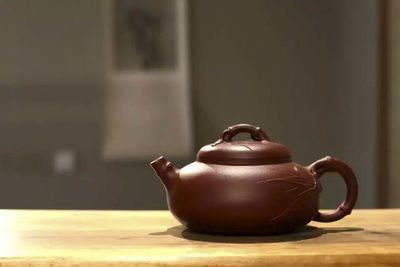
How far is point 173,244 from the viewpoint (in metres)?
0.88

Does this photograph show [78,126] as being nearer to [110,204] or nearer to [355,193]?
[110,204]

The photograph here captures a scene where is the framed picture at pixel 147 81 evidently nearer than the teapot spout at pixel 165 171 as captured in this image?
No

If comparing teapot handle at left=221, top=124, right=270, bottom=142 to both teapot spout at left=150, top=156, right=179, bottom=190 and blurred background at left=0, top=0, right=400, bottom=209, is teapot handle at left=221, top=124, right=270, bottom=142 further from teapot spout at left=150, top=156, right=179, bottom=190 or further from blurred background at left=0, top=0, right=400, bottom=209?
blurred background at left=0, top=0, right=400, bottom=209

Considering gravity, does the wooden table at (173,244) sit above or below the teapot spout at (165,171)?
below

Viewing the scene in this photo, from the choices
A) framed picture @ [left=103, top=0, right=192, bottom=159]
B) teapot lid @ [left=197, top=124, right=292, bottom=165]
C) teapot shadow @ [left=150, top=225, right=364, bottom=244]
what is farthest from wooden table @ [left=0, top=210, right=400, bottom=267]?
framed picture @ [left=103, top=0, right=192, bottom=159]

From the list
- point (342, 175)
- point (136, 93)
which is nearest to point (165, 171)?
point (342, 175)

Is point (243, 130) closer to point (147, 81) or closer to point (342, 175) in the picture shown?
point (342, 175)

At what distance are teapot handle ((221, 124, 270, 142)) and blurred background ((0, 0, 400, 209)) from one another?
2.37 meters

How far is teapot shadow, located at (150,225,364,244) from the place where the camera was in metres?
0.90

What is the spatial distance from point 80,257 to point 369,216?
23.6 inches

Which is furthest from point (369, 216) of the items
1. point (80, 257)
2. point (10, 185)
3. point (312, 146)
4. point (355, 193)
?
point (10, 185)

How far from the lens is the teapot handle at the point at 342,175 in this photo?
1.00 m

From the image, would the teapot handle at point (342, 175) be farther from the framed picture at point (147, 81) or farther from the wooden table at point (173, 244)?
the framed picture at point (147, 81)

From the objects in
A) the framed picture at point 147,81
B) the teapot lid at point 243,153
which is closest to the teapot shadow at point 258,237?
the teapot lid at point 243,153
